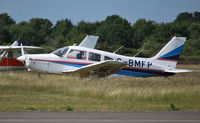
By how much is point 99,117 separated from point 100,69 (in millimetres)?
10386

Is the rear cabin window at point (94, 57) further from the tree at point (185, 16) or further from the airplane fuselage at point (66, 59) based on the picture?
the tree at point (185, 16)

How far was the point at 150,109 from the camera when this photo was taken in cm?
1382

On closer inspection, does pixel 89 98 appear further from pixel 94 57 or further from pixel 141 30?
pixel 141 30

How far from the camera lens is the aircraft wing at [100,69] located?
21.0 m

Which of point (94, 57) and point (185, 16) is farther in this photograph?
point (185, 16)

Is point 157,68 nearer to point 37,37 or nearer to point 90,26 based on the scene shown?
point 37,37

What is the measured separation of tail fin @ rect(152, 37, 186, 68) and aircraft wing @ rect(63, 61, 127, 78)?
8.55ft

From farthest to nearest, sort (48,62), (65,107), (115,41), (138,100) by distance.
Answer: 1. (115,41)
2. (48,62)
3. (138,100)
4. (65,107)

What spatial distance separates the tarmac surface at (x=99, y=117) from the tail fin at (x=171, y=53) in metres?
10.8

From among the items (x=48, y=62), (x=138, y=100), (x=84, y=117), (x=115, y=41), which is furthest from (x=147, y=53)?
(x=84, y=117)

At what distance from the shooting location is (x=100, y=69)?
2197 cm

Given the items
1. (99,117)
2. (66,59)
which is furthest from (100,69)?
(99,117)

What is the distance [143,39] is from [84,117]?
212ft

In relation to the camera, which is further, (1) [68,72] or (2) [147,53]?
(2) [147,53]
